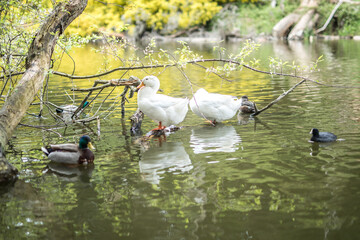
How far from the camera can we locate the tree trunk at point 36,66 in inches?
312

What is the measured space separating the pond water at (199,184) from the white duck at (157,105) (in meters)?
0.41

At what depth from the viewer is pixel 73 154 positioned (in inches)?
316

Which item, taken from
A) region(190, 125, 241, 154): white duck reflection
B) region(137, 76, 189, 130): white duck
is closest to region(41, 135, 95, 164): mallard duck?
region(190, 125, 241, 154): white duck reflection

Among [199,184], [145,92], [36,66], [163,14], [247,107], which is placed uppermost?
[163,14]

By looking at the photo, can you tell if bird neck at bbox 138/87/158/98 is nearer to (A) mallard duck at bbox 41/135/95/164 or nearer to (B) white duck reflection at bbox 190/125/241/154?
(B) white duck reflection at bbox 190/125/241/154

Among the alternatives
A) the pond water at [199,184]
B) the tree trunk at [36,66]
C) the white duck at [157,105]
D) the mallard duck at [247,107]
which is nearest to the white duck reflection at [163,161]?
the pond water at [199,184]

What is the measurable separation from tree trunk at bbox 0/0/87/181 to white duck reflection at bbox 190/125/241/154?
3.12m

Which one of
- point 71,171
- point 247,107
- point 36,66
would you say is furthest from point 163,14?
point 71,171

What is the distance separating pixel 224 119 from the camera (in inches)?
444

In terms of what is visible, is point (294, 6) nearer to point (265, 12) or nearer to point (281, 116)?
point (265, 12)

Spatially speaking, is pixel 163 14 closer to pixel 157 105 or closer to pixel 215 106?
pixel 215 106

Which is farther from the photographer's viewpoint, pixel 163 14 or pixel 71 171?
pixel 163 14

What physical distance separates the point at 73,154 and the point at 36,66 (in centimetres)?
177

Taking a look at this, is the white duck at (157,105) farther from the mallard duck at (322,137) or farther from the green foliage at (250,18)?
the green foliage at (250,18)
